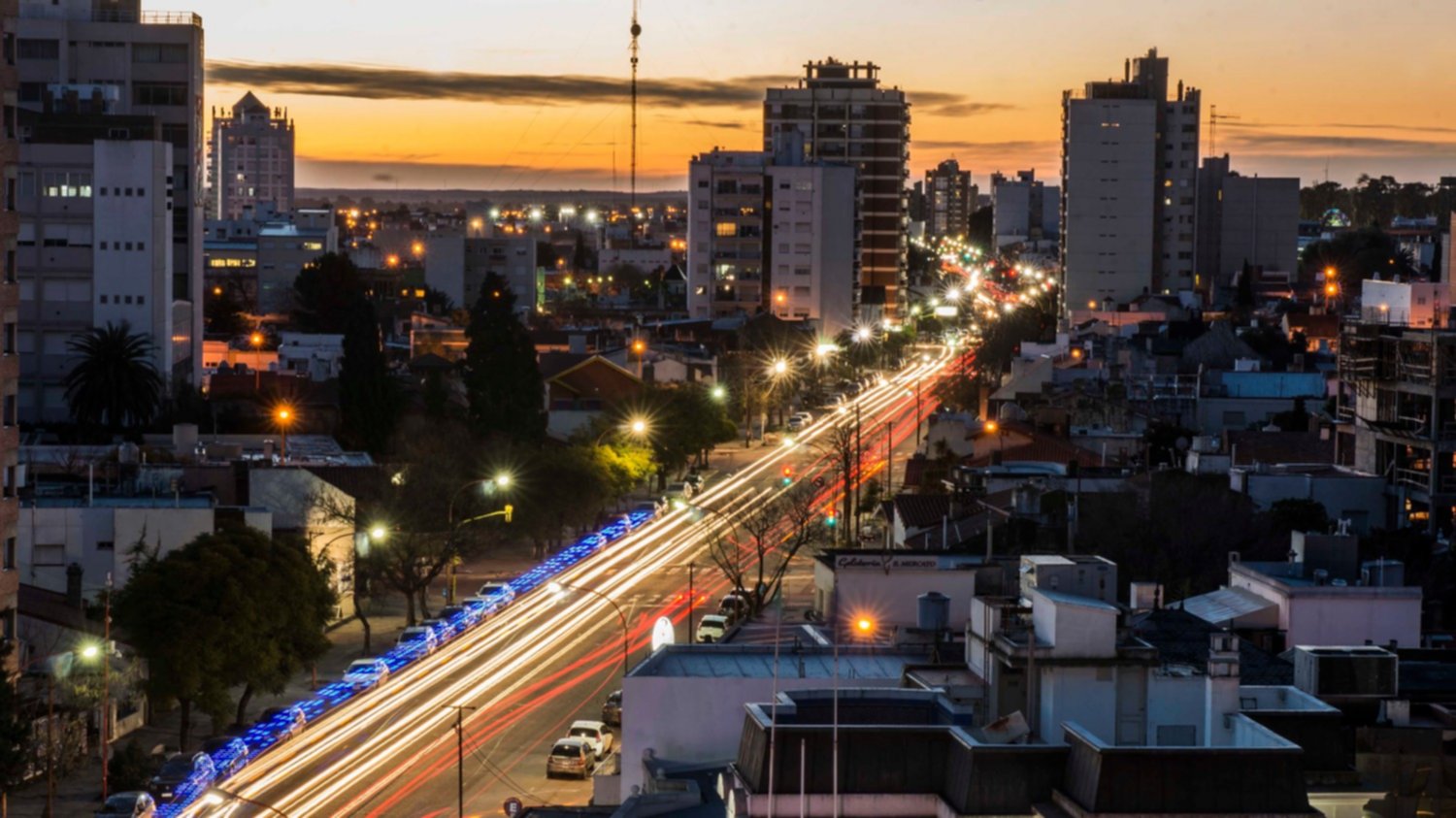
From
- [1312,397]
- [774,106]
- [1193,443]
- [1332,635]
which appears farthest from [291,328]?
[1332,635]

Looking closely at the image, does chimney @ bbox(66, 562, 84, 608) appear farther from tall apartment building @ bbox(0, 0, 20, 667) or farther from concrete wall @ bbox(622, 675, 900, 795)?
concrete wall @ bbox(622, 675, 900, 795)

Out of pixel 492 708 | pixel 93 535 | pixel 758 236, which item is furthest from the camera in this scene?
pixel 758 236

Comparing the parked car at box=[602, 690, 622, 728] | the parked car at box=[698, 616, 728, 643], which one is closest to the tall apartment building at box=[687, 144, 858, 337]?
the parked car at box=[698, 616, 728, 643]

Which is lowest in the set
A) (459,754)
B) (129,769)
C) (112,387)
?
(129,769)

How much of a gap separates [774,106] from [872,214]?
44.3ft

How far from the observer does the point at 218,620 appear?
142 ft

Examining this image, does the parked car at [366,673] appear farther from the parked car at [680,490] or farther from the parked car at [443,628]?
the parked car at [680,490]

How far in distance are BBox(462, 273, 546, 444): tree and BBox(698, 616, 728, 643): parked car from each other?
25.5m

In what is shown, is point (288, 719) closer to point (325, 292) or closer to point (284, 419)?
point (284, 419)

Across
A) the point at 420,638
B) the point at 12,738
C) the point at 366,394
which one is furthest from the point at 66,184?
the point at 12,738

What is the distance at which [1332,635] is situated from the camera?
3353 centimetres

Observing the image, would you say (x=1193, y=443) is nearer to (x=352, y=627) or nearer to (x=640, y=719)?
(x=352, y=627)

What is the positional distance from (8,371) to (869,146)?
138m

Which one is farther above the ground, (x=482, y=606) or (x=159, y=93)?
(x=159, y=93)
